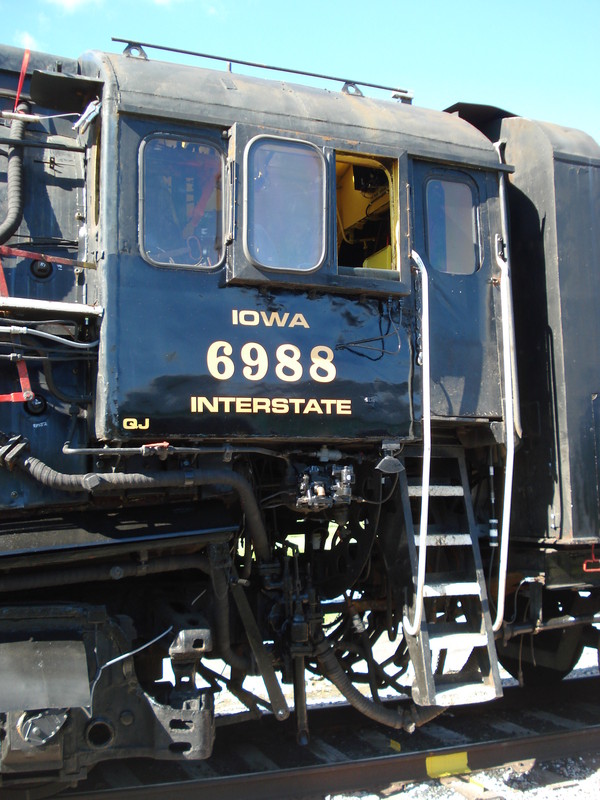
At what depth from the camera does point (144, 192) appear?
12.4ft

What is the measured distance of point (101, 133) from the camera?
3.81 meters

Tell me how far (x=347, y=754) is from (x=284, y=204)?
353cm

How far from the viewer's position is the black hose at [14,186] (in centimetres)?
391

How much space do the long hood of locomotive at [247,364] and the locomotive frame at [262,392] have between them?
1 centimetres

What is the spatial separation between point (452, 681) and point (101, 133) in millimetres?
3634

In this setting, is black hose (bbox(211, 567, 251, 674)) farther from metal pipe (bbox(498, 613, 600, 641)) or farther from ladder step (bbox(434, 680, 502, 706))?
metal pipe (bbox(498, 613, 600, 641))

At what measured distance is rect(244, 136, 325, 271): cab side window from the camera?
3904mm

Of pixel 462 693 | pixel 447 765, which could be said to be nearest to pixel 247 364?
pixel 462 693

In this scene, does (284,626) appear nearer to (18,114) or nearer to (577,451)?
(577,451)

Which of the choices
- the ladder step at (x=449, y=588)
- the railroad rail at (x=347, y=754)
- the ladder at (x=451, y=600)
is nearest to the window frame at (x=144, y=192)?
the ladder at (x=451, y=600)

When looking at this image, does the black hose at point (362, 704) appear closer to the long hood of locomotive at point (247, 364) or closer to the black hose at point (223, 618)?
the black hose at point (223, 618)

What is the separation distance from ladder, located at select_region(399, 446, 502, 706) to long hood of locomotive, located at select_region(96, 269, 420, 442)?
2.30 ft

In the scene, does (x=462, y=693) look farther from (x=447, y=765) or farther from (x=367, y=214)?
(x=367, y=214)

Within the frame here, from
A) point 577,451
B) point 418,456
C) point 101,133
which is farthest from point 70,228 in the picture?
point 577,451
